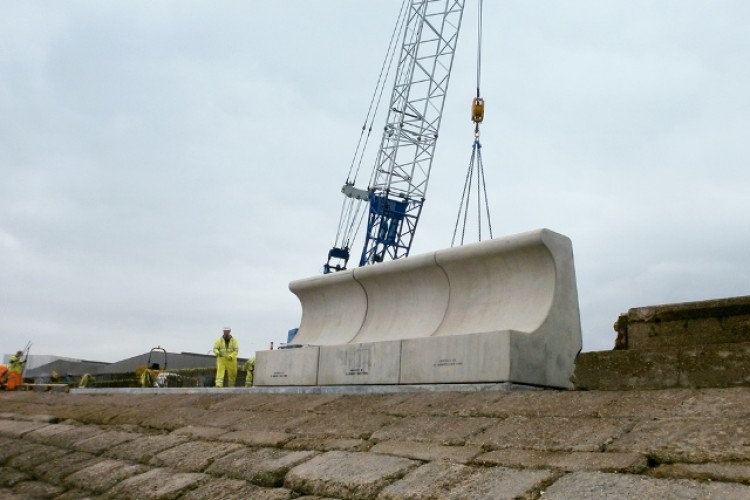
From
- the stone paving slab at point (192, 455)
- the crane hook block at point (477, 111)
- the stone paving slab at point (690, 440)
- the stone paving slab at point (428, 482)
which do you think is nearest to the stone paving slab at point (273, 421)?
the stone paving slab at point (192, 455)

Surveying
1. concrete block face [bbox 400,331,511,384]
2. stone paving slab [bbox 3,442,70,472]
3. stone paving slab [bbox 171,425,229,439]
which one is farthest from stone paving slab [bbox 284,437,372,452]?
stone paving slab [bbox 3,442,70,472]

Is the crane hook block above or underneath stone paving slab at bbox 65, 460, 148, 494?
above

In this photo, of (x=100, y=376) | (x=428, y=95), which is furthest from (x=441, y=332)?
(x=428, y=95)

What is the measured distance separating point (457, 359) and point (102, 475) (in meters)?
3.18

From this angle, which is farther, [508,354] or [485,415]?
[508,354]

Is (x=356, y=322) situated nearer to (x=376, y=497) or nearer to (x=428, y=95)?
(x=376, y=497)

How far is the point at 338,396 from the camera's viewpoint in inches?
282

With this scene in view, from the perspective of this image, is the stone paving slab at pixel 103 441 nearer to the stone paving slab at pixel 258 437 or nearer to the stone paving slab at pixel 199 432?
the stone paving slab at pixel 199 432

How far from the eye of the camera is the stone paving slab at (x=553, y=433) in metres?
3.96

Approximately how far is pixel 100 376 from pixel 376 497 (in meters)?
29.1

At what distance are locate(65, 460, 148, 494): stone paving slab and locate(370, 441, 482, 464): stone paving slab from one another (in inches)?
86.2

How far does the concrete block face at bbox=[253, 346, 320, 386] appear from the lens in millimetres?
8361

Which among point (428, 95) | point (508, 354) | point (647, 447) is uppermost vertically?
point (428, 95)

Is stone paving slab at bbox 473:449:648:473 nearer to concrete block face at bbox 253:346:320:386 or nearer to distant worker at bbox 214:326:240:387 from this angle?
concrete block face at bbox 253:346:320:386
